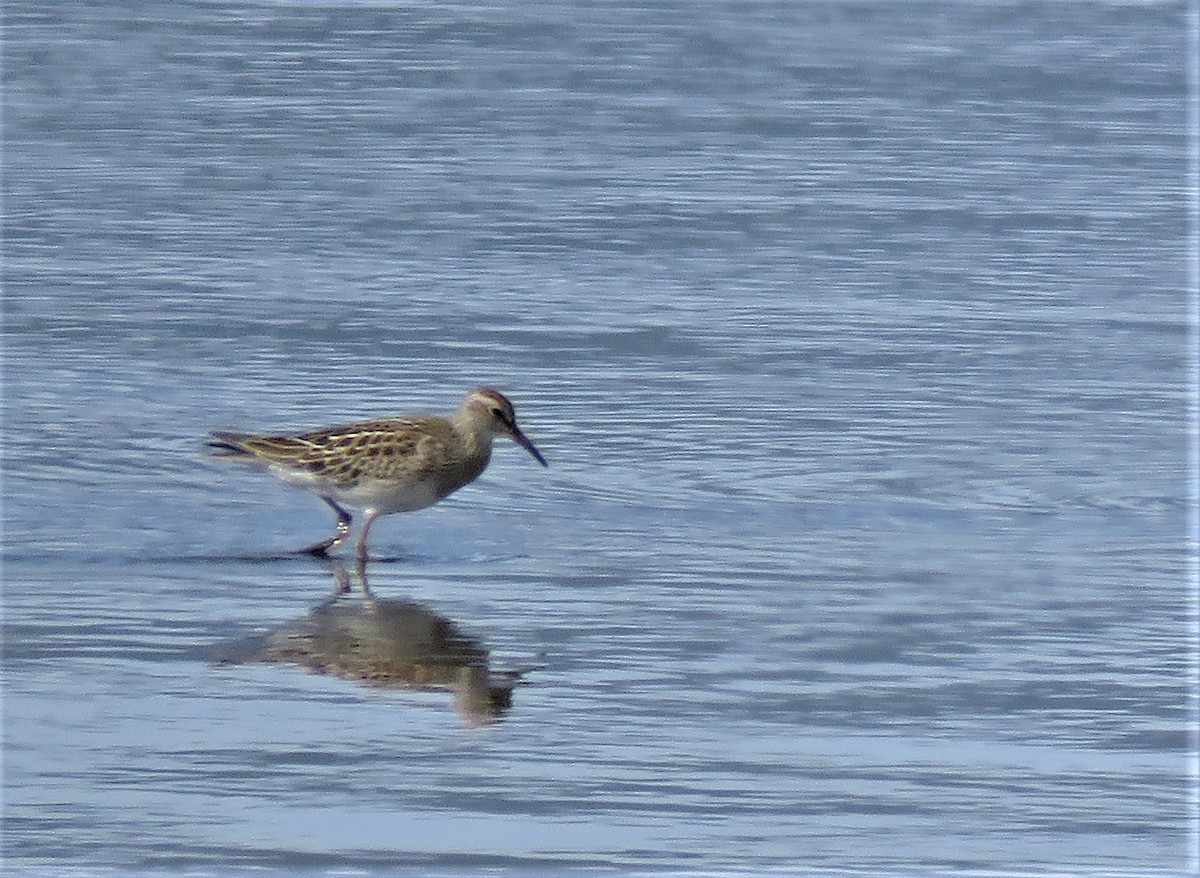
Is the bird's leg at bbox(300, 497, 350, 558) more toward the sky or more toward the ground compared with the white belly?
more toward the ground

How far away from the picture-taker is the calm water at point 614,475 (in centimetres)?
830

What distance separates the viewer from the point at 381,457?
1160 cm

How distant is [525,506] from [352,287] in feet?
16.5

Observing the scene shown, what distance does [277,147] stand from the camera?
22.6m

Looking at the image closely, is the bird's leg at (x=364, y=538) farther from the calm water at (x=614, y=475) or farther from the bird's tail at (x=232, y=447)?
the bird's tail at (x=232, y=447)

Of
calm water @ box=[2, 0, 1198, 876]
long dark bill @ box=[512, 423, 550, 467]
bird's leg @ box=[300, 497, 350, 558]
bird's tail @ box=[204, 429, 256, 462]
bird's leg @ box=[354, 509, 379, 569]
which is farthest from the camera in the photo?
long dark bill @ box=[512, 423, 550, 467]

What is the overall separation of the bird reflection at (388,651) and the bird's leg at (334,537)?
3.04 ft

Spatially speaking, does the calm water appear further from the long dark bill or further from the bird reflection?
the long dark bill

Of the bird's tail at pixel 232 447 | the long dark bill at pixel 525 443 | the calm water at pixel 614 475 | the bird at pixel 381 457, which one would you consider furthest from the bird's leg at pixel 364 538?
the long dark bill at pixel 525 443

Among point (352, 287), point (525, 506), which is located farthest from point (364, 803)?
point (352, 287)

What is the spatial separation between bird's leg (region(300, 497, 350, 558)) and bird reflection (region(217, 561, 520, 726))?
36.5 inches

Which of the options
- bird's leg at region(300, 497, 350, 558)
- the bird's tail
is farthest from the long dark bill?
the bird's tail

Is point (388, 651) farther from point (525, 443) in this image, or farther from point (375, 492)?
point (525, 443)

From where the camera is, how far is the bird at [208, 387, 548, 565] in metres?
11.6
